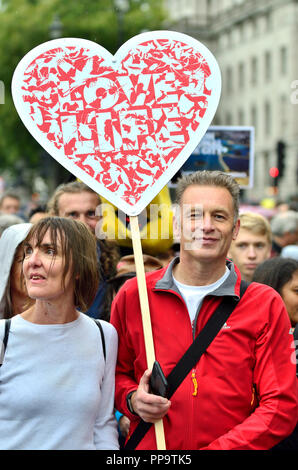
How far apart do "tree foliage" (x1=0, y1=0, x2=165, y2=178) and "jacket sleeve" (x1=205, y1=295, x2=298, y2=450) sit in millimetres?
28759

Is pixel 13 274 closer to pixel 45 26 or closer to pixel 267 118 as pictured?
pixel 45 26

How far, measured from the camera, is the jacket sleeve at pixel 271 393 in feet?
8.85

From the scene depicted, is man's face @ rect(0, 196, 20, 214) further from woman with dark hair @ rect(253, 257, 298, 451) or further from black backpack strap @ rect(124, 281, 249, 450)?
black backpack strap @ rect(124, 281, 249, 450)

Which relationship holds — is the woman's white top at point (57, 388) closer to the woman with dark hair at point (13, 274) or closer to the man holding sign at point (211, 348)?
the man holding sign at point (211, 348)

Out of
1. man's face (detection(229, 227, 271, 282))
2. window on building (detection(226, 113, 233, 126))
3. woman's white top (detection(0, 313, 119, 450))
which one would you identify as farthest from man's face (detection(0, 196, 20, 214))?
window on building (detection(226, 113, 233, 126))

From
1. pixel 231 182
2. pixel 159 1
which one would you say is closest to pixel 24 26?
pixel 159 1

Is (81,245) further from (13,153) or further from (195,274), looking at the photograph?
(13,153)

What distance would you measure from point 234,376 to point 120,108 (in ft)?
3.58

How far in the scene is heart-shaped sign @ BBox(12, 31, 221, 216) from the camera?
308 centimetres

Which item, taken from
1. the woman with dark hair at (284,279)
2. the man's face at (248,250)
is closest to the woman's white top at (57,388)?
the woman with dark hair at (284,279)

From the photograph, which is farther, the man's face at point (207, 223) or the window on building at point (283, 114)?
the window on building at point (283, 114)

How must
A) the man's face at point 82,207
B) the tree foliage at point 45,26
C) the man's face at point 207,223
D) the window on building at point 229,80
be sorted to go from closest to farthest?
1. the man's face at point 207,223
2. the man's face at point 82,207
3. the tree foliage at point 45,26
4. the window on building at point 229,80
